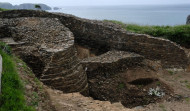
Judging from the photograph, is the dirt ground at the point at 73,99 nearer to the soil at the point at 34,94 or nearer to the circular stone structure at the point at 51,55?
the soil at the point at 34,94

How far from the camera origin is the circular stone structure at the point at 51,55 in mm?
7281

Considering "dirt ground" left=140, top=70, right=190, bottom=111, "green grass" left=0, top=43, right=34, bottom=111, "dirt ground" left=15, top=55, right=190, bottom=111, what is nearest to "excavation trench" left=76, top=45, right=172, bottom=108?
"dirt ground" left=140, top=70, right=190, bottom=111

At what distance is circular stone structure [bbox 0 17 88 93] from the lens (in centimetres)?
728

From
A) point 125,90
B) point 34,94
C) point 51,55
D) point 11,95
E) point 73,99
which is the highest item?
point 51,55

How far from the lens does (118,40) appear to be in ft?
36.3

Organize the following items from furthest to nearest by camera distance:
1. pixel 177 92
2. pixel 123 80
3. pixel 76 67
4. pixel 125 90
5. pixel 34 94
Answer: pixel 123 80, pixel 125 90, pixel 177 92, pixel 76 67, pixel 34 94

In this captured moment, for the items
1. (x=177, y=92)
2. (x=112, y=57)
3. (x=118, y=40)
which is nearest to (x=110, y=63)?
(x=112, y=57)

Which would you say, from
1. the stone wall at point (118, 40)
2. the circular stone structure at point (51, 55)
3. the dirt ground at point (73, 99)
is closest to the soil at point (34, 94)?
the dirt ground at point (73, 99)

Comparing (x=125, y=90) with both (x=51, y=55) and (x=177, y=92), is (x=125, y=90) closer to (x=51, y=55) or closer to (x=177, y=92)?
(x=177, y=92)

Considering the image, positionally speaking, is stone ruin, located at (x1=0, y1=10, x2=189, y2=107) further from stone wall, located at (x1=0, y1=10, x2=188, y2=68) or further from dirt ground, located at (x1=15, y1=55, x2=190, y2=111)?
dirt ground, located at (x1=15, y1=55, x2=190, y2=111)

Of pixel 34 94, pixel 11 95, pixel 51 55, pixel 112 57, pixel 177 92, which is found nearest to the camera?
pixel 11 95

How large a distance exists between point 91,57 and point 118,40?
1.75 meters

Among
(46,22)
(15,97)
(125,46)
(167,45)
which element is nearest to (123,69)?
(125,46)

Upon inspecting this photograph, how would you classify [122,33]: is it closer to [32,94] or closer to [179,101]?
[179,101]
